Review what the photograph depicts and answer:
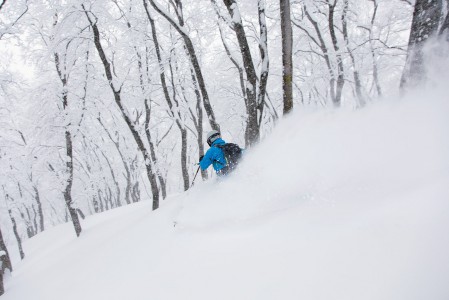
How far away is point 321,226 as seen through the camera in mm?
2699

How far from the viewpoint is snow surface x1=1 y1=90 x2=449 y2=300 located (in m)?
2.03

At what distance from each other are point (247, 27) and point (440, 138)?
12.1 m

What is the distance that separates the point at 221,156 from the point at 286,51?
7.86ft

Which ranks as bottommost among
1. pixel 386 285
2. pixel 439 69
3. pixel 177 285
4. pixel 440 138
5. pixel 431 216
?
pixel 177 285

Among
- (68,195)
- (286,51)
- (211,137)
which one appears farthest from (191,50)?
(68,195)

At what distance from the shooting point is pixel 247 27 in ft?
44.3

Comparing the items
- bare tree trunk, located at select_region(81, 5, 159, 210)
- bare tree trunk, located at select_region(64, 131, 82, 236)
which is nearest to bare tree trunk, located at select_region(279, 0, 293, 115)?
bare tree trunk, located at select_region(81, 5, 159, 210)

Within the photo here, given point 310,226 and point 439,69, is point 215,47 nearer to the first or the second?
point 439,69

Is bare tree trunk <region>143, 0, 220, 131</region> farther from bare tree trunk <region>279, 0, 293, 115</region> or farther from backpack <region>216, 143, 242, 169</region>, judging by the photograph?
backpack <region>216, 143, 242, 169</region>

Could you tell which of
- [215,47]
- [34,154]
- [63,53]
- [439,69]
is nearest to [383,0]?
[215,47]

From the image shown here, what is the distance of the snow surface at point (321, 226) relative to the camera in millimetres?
2031

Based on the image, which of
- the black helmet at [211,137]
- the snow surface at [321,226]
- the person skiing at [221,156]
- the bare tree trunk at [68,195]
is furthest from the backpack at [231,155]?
the bare tree trunk at [68,195]

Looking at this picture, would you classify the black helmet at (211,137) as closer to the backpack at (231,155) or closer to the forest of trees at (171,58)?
the backpack at (231,155)

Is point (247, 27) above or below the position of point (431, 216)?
above
